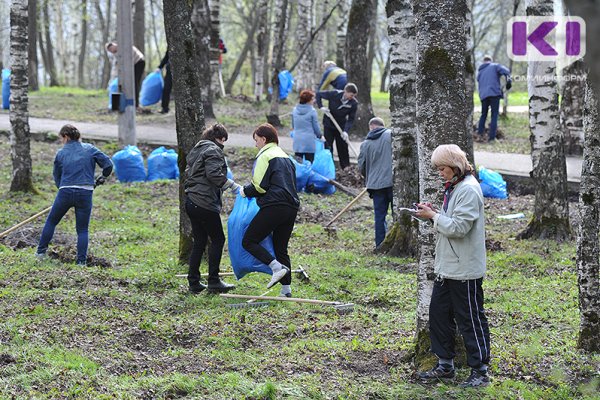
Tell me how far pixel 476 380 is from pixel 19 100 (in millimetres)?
10227

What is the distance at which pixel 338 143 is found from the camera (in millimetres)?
16344

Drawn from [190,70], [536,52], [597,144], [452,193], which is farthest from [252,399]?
[536,52]

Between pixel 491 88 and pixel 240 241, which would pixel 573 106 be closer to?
pixel 491 88

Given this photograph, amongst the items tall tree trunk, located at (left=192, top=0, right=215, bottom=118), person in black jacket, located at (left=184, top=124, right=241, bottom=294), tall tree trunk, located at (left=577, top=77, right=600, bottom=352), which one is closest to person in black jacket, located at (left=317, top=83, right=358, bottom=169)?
tall tree trunk, located at (left=192, top=0, right=215, bottom=118)

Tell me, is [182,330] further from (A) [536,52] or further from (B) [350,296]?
(A) [536,52]

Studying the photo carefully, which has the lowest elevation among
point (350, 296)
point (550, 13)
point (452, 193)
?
point (350, 296)

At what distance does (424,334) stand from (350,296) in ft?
9.46

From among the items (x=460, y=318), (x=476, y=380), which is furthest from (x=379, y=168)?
(x=476, y=380)

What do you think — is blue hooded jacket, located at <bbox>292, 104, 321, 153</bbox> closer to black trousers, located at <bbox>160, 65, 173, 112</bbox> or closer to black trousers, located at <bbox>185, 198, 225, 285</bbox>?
black trousers, located at <bbox>185, 198, 225, 285</bbox>

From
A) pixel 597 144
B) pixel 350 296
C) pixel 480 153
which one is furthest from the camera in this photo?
pixel 480 153

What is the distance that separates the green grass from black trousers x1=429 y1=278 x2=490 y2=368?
0.87 feet

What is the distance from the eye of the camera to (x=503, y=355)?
6.29 metres

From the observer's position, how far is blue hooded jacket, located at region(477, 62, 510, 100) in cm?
1947

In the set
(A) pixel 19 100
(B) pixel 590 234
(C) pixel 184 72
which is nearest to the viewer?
(B) pixel 590 234
